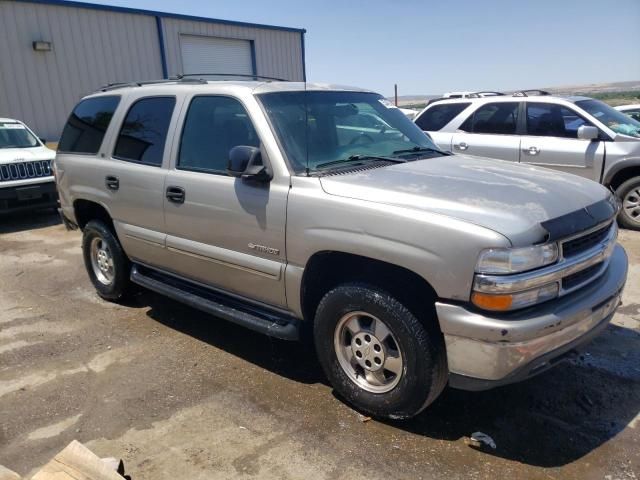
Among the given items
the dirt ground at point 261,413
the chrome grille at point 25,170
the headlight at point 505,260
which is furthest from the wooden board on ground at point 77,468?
the chrome grille at point 25,170

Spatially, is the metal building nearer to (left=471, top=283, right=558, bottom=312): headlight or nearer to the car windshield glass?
the car windshield glass

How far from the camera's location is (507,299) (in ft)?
8.39

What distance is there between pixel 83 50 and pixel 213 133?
44.8 ft

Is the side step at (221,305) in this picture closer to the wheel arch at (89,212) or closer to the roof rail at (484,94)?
the wheel arch at (89,212)

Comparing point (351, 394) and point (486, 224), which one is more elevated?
point (486, 224)

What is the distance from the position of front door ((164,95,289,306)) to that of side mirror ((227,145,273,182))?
2.8 inches

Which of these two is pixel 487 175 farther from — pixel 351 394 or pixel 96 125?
pixel 96 125

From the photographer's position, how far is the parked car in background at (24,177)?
8859mm

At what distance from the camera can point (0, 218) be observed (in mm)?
10250

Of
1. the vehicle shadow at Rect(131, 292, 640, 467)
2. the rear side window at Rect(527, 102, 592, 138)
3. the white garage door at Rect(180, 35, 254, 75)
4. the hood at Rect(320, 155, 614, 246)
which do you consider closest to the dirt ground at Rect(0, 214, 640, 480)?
the vehicle shadow at Rect(131, 292, 640, 467)

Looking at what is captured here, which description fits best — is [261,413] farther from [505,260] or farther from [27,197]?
[27,197]

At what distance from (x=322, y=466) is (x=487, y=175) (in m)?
1.97

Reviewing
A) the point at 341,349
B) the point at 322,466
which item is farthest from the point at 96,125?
the point at 322,466

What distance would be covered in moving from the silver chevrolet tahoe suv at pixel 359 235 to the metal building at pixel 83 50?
11.8m
